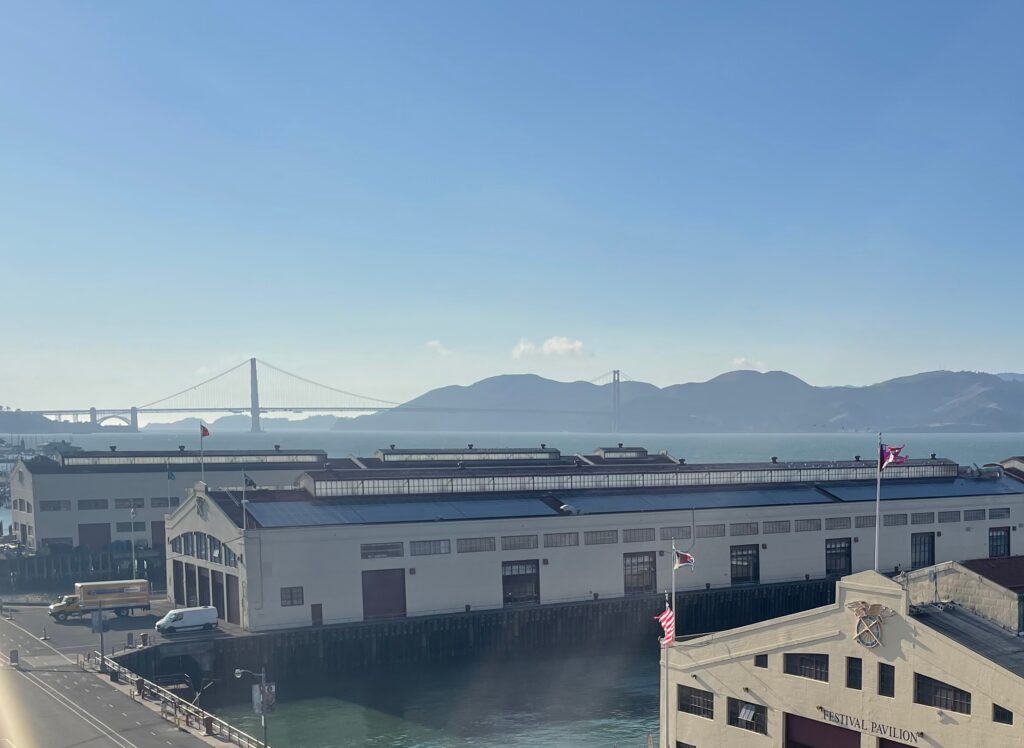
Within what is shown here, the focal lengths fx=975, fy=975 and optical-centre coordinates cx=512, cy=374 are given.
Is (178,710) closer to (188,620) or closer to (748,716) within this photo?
(188,620)

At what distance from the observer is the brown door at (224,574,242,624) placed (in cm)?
8450

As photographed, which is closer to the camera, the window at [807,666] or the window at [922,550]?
the window at [807,666]

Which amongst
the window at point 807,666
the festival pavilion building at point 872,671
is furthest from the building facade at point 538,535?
the window at point 807,666

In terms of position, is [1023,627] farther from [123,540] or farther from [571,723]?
[123,540]

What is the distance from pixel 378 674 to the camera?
80.3 m

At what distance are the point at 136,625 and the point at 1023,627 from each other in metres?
73.0

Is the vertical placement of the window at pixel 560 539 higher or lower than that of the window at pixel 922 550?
higher

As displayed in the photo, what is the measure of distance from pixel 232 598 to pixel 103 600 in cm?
1550

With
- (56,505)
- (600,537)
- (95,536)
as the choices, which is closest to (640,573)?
(600,537)

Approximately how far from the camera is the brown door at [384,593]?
85.3 m

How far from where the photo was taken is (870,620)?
4534cm

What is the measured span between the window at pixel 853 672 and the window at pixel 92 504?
355 ft

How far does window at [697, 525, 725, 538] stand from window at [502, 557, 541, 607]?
17628 mm

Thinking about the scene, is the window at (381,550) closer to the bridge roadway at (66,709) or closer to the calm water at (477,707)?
the calm water at (477,707)
